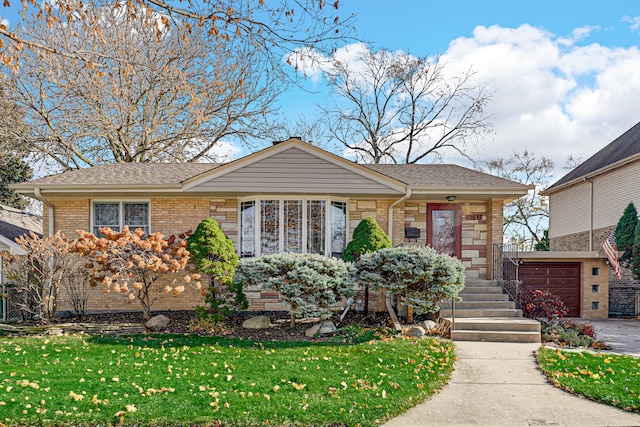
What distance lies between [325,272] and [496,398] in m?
4.42

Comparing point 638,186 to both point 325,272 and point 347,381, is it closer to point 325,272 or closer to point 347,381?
point 325,272

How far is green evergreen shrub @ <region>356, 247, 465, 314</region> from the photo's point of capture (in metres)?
9.55

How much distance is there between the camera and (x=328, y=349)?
8.12m

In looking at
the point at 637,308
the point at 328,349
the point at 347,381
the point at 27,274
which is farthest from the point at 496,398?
the point at 637,308

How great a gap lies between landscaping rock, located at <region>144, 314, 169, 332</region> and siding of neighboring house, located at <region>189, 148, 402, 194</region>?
10.1ft

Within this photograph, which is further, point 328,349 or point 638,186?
point 638,186

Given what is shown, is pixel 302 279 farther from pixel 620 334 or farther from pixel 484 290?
pixel 620 334

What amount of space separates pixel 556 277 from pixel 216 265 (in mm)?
10039

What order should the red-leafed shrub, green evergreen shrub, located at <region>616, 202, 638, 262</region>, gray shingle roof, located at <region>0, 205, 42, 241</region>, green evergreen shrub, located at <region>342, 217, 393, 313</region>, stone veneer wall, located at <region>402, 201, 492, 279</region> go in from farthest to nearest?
1. green evergreen shrub, located at <region>616, 202, 638, 262</region>
2. gray shingle roof, located at <region>0, 205, 42, 241</region>
3. stone veneer wall, located at <region>402, 201, 492, 279</region>
4. green evergreen shrub, located at <region>342, 217, 393, 313</region>
5. the red-leafed shrub

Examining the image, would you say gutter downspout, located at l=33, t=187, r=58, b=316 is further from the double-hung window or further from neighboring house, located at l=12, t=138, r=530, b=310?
the double-hung window

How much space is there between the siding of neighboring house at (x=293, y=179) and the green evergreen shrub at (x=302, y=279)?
7.86 ft

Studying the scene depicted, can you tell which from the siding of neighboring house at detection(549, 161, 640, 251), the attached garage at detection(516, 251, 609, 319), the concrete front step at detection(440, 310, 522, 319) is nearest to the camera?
the concrete front step at detection(440, 310, 522, 319)

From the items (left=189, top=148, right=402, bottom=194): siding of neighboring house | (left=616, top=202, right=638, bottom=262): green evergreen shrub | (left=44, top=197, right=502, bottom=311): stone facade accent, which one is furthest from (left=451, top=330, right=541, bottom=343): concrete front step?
(left=616, top=202, right=638, bottom=262): green evergreen shrub

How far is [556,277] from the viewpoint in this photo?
1451 centimetres
